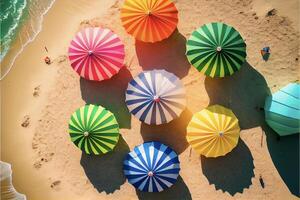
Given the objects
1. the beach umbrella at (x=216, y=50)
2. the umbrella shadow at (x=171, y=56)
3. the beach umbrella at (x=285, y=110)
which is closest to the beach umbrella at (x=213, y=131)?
the beach umbrella at (x=285, y=110)

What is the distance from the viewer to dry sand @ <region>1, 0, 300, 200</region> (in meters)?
15.9

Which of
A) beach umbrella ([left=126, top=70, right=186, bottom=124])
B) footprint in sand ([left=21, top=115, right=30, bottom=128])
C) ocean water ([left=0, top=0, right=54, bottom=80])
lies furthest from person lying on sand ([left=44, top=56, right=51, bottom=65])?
beach umbrella ([left=126, top=70, right=186, bottom=124])

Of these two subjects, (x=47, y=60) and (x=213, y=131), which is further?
(x=47, y=60)

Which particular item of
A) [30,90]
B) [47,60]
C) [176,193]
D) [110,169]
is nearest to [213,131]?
[176,193]

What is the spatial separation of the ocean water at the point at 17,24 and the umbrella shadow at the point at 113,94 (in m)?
3.26

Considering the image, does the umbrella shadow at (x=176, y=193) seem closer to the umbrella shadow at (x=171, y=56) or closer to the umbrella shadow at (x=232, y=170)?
the umbrella shadow at (x=232, y=170)

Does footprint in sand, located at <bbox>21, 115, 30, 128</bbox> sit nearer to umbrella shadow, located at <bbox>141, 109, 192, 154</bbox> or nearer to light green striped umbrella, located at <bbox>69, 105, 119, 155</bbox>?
light green striped umbrella, located at <bbox>69, 105, 119, 155</bbox>

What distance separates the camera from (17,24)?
692 inches

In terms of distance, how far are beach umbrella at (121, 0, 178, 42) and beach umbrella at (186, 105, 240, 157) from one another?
3.39 metres

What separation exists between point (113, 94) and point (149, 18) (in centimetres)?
344

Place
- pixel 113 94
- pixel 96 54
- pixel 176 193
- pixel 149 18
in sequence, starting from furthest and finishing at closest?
pixel 113 94, pixel 176 193, pixel 96 54, pixel 149 18

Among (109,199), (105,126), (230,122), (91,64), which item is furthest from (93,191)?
(230,122)

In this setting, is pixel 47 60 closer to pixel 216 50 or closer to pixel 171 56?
pixel 171 56

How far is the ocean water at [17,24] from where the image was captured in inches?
677
